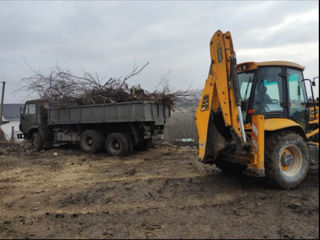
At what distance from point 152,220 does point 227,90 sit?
2.43 metres

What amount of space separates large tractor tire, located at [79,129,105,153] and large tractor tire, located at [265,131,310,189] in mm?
6870

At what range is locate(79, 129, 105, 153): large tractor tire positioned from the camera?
9.73 meters

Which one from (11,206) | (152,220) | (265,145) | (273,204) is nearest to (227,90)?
(265,145)

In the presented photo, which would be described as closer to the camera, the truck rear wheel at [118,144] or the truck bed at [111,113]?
the truck bed at [111,113]

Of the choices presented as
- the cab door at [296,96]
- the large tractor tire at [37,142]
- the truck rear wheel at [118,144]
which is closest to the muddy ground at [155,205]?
the cab door at [296,96]

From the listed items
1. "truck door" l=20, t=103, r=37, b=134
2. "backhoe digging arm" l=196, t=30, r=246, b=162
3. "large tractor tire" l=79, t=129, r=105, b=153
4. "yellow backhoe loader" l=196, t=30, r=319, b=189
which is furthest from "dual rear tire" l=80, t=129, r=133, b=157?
"backhoe digging arm" l=196, t=30, r=246, b=162

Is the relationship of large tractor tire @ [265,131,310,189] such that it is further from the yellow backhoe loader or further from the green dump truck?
the green dump truck

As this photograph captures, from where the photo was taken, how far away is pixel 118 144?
9.39 m

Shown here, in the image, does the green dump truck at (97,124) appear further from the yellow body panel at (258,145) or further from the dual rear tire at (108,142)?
the yellow body panel at (258,145)

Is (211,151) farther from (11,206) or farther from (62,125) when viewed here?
(62,125)

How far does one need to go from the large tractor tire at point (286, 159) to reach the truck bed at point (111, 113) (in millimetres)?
5076

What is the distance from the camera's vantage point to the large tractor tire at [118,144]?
9.12 m

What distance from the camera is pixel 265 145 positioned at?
4.30 m

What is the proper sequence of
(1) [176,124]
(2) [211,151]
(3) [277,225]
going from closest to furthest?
(3) [277,225]
(2) [211,151]
(1) [176,124]
